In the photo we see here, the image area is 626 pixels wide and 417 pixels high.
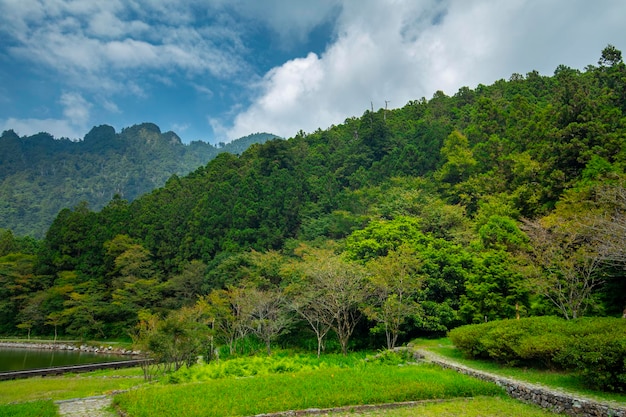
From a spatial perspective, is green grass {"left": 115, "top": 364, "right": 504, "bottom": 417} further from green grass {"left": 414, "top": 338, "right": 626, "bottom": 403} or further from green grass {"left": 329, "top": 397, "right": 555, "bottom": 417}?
green grass {"left": 414, "top": 338, "right": 626, "bottom": 403}

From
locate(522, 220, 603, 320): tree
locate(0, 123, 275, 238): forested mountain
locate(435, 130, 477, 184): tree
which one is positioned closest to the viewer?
locate(522, 220, 603, 320): tree

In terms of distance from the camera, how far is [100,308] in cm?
3762

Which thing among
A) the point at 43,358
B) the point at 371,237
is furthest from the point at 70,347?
the point at 371,237

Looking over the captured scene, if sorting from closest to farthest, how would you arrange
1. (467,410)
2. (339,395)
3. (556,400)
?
(556,400) < (467,410) < (339,395)

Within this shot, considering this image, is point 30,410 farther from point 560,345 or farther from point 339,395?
point 560,345

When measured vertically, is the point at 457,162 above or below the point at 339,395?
above

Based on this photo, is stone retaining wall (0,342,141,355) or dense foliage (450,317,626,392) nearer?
dense foliage (450,317,626,392)

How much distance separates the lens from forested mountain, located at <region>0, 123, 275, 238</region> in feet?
321

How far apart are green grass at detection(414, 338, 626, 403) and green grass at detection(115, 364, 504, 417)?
1.20m

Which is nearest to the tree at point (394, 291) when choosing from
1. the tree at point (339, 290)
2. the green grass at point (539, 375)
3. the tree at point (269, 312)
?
the tree at point (339, 290)

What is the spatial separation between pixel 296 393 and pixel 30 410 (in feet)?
20.8

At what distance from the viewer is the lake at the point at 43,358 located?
26.9 meters

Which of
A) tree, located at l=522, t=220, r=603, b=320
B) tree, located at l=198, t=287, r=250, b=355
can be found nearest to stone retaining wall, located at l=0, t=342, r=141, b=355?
tree, located at l=198, t=287, r=250, b=355

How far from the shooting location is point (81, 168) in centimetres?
12756
